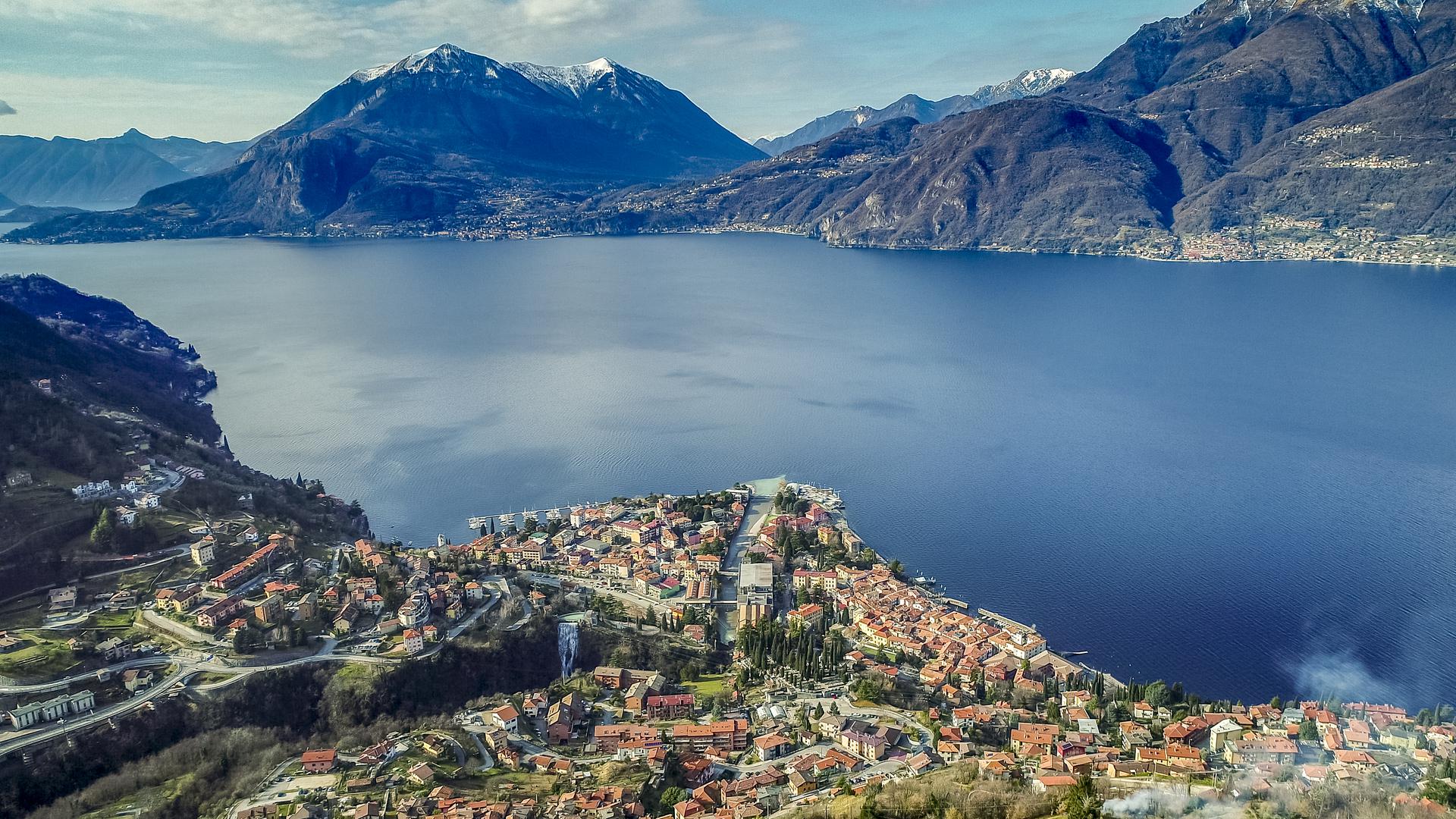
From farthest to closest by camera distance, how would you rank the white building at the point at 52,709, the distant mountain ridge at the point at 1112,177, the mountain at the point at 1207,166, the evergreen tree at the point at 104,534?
1. the distant mountain ridge at the point at 1112,177
2. the mountain at the point at 1207,166
3. the evergreen tree at the point at 104,534
4. the white building at the point at 52,709

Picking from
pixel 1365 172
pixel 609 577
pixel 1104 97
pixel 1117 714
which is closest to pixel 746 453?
pixel 609 577

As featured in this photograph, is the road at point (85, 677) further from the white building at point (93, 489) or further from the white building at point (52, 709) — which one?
the white building at point (93, 489)

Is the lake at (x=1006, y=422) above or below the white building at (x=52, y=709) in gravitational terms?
above

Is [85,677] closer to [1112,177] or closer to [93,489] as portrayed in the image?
[93,489]

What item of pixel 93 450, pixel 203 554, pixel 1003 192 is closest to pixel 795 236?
pixel 1003 192

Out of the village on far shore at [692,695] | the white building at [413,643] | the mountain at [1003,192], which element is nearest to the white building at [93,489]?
the village on far shore at [692,695]

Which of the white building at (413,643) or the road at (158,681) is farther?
the white building at (413,643)

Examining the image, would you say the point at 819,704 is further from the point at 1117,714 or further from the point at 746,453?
the point at 746,453
